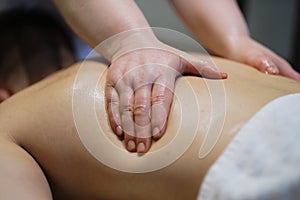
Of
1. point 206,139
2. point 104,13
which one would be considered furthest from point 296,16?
point 206,139

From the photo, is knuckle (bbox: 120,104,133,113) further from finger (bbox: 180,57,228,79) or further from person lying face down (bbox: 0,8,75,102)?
person lying face down (bbox: 0,8,75,102)

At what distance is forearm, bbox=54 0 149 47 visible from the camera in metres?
0.77

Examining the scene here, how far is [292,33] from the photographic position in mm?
1988

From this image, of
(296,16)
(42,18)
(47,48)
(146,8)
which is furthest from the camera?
(296,16)

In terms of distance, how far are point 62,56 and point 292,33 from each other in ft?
3.73

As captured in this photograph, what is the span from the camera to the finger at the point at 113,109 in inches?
25.6

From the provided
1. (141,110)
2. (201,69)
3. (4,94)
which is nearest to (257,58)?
(201,69)

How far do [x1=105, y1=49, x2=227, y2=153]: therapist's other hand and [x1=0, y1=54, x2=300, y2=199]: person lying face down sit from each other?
0.01 m

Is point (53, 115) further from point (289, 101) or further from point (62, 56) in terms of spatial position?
point (62, 56)

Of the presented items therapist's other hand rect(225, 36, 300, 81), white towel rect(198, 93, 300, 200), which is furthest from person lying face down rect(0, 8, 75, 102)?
white towel rect(198, 93, 300, 200)

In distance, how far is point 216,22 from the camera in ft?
3.29

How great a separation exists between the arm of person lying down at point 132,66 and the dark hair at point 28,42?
0.34 m

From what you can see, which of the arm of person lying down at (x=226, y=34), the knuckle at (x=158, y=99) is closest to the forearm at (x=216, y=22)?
the arm of person lying down at (x=226, y=34)

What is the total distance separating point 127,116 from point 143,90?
0.04 m
